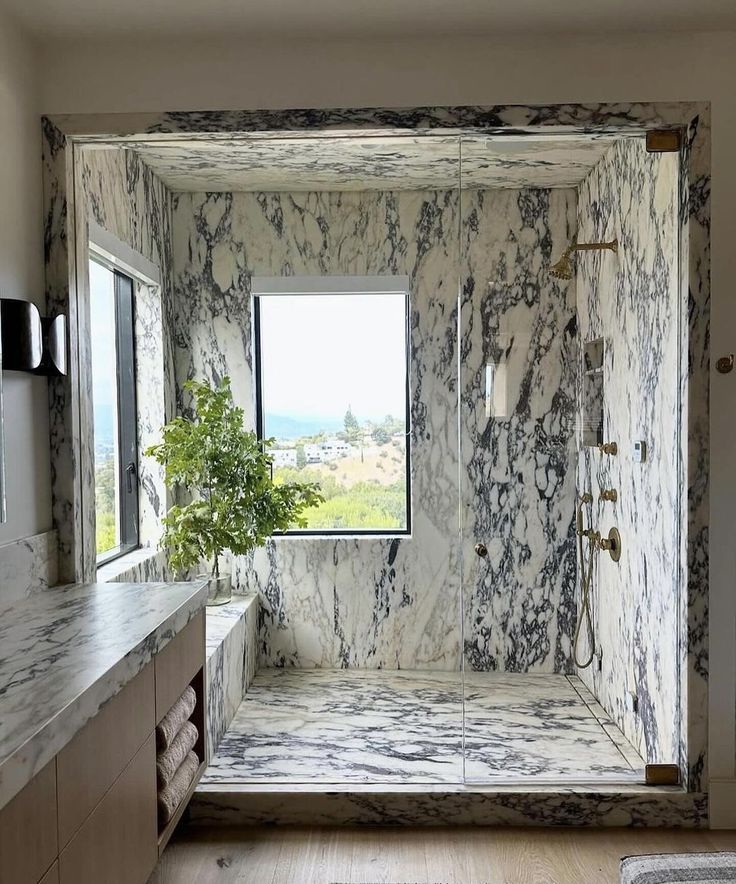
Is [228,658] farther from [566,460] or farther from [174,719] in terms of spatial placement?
[566,460]

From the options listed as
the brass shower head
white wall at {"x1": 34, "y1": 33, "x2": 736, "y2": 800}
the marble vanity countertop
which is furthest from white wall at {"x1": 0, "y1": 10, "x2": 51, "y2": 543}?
the brass shower head

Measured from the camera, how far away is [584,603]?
3.17 meters

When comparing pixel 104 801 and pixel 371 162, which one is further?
pixel 371 162

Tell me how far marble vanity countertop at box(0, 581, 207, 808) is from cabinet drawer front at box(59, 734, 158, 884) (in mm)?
228

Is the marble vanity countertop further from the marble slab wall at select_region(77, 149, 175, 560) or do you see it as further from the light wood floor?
the marble slab wall at select_region(77, 149, 175, 560)

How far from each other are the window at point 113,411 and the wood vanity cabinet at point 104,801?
5.05 feet

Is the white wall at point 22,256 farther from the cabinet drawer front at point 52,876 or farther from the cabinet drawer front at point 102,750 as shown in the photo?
the cabinet drawer front at point 52,876

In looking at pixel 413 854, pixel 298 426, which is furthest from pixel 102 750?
pixel 298 426

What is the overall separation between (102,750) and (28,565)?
1.00 m

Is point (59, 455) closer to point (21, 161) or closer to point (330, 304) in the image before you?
point (21, 161)

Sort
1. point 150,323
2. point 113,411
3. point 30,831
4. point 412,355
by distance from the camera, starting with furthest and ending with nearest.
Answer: point 412,355
point 150,323
point 113,411
point 30,831

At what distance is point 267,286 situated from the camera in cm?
456

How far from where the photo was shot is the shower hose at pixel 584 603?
3.16m

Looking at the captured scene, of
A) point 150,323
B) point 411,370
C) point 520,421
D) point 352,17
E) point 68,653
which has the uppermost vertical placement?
point 352,17
